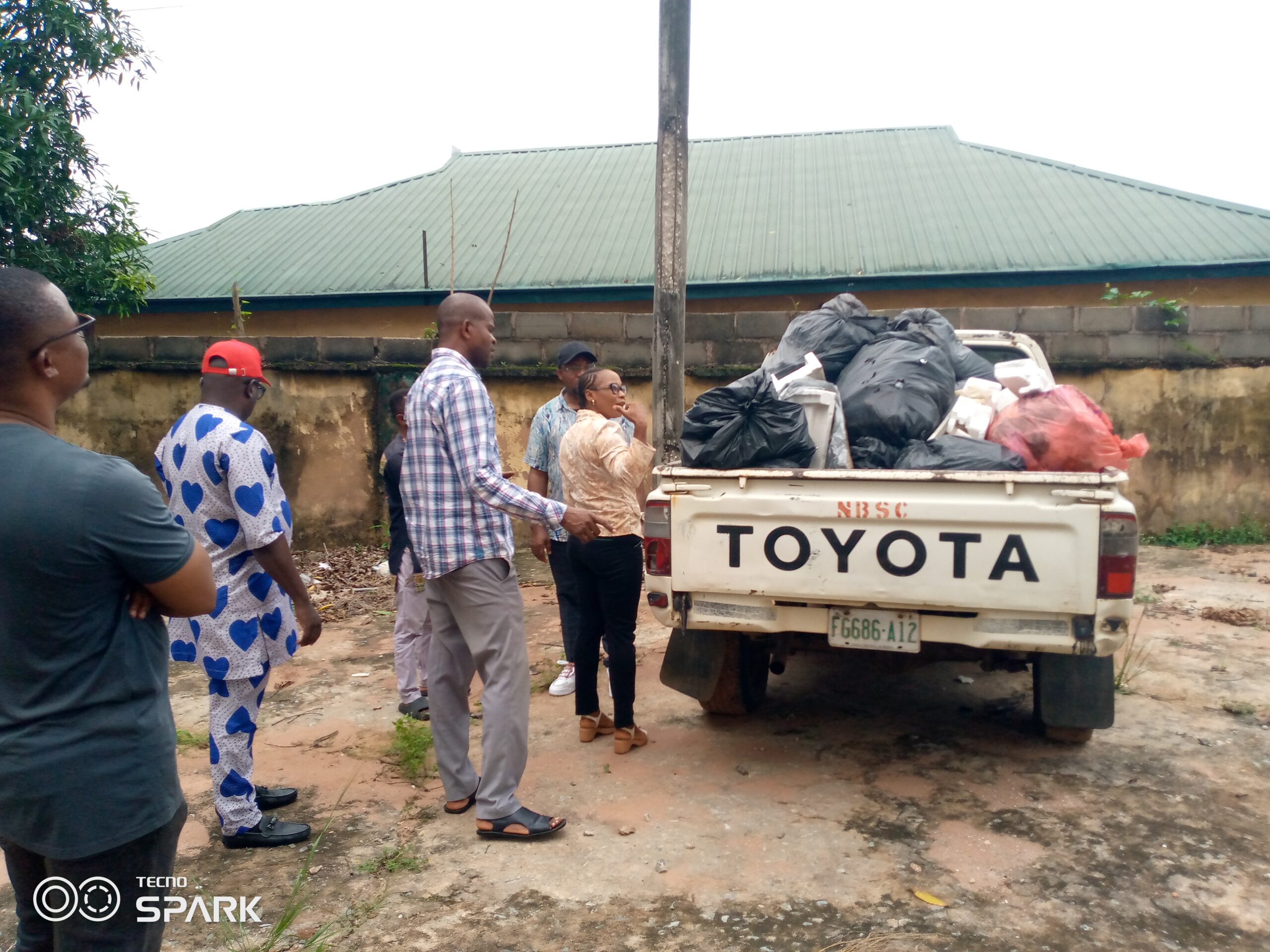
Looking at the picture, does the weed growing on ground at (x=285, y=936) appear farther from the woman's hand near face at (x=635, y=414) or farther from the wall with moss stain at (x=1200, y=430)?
the wall with moss stain at (x=1200, y=430)

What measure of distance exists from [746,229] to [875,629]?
906cm

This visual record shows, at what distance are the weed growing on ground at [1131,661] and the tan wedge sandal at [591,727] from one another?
2517 mm

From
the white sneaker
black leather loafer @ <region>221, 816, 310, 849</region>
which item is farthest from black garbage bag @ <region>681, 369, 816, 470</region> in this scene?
black leather loafer @ <region>221, 816, 310, 849</region>

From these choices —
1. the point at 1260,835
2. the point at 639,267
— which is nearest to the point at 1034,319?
the point at 639,267

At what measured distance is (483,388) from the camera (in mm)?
3375

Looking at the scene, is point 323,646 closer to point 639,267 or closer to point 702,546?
point 702,546

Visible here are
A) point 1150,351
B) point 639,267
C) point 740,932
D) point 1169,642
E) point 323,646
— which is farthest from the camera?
point 639,267

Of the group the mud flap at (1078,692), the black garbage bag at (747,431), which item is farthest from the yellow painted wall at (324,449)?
the mud flap at (1078,692)

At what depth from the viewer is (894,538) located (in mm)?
3436

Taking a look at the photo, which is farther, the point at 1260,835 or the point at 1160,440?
the point at 1160,440

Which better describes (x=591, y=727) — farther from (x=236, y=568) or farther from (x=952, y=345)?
(x=952, y=345)

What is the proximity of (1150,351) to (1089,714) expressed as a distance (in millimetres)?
→ 5438

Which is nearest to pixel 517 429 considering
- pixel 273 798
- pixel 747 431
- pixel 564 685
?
pixel 564 685

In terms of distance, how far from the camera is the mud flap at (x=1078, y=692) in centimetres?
373
